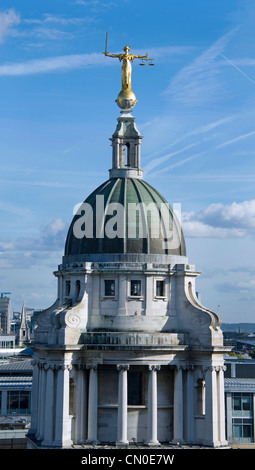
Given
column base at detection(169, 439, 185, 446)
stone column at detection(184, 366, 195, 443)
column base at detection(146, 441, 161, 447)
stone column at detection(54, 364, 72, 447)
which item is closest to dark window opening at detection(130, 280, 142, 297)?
stone column at detection(184, 366, 195, 443)

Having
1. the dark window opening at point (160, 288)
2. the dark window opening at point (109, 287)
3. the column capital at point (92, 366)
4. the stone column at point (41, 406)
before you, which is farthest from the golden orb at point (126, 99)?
the stone column at point (41, 406)

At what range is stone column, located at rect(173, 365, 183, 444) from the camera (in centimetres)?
6500

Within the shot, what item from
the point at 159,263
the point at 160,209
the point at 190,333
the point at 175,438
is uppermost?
the point at 160,209

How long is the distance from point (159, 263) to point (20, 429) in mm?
28564

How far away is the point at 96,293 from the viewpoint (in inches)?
2653

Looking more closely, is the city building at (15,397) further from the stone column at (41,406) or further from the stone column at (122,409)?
the stone column at (122,409)

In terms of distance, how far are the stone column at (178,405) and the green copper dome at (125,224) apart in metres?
10.7

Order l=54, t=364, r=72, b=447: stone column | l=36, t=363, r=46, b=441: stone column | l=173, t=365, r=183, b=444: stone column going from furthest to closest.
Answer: l=36, t=363, r=46, b=441: stone column
l=173, t=365, r=183, b=444: stone column
l=54, t=364, r=72, b=447: stone column

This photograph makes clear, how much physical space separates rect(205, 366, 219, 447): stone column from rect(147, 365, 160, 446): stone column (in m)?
4.17

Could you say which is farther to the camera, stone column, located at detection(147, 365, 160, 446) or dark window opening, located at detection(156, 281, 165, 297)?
dark window opening, located at detection(156, 281, 165, 297)

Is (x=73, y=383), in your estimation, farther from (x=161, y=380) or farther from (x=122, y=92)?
(x=122, y=92)

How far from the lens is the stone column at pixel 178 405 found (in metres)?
65.0

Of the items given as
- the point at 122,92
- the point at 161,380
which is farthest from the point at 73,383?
the point at 122,92

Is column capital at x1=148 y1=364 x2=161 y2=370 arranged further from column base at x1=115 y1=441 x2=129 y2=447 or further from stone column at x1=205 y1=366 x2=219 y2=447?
column base at x1=115 y1=441 x2=129 y2=447
